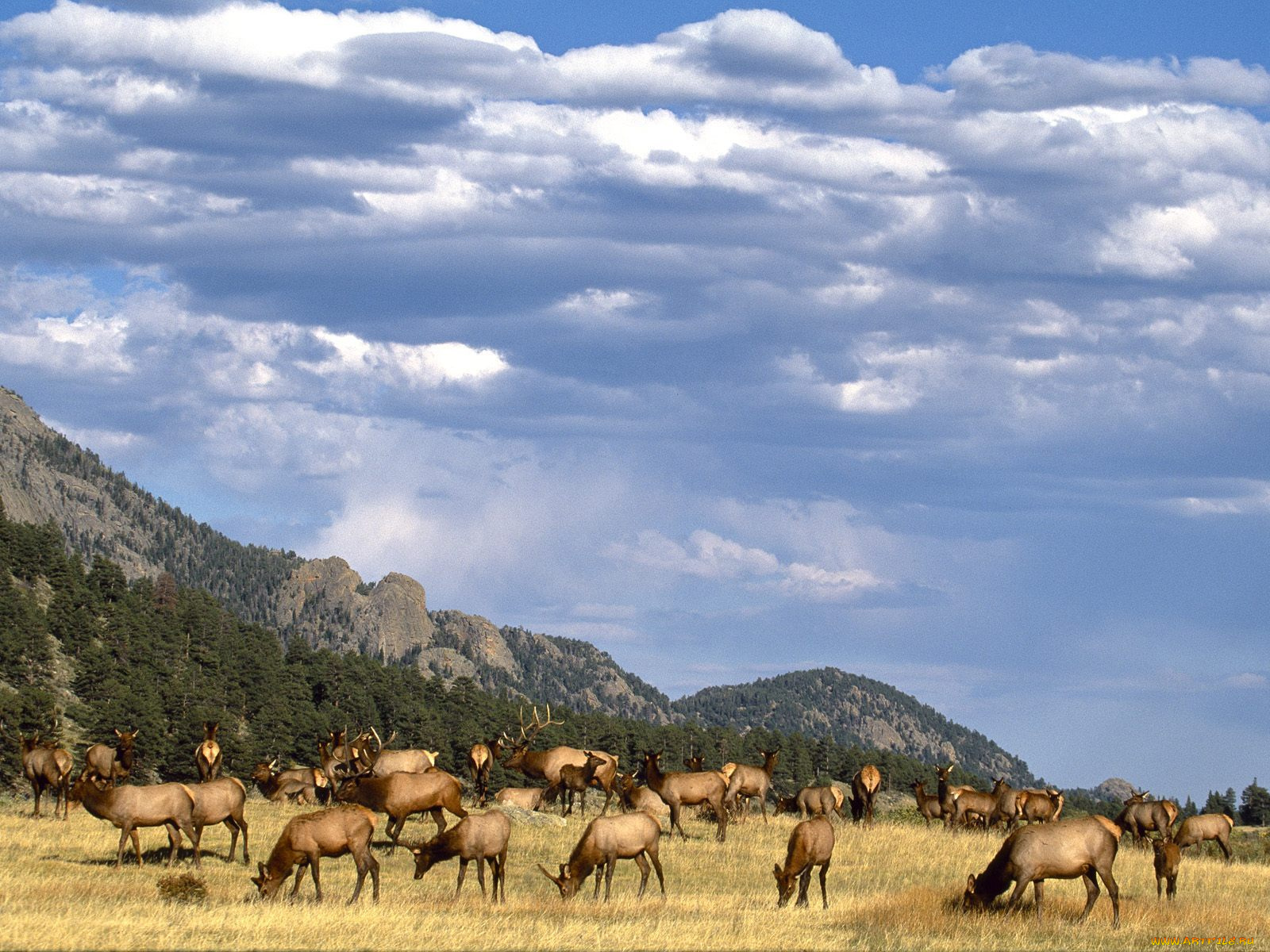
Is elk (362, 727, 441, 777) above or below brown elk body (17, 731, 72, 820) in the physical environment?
above

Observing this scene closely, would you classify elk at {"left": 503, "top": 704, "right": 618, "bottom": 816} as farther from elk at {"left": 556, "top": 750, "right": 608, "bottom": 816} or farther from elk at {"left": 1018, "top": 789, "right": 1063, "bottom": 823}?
elk at {"left": 1018, "top": 789, "right": 1063, "bottom": 823}

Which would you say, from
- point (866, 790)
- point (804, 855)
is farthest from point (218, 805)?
point (866, 790)

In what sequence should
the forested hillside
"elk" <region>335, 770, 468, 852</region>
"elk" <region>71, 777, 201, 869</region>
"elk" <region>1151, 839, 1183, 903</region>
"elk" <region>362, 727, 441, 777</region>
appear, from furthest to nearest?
the forested hillside, "elk" <region>362, 727, 441, 777</region>, "elk" <region>335, 770, 468, 852</region>, "elk" <region>1151, 839, 1183, 903</region>, "elk" <region>71, 777, 201, 869</region>

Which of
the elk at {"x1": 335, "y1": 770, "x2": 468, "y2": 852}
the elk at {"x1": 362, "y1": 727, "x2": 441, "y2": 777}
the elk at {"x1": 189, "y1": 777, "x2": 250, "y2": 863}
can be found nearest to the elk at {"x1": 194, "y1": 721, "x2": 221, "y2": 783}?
the elk at {"x1": 362, "y1": 727, "x2": 441, "y2": 777}

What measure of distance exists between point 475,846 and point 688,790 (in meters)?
11.3

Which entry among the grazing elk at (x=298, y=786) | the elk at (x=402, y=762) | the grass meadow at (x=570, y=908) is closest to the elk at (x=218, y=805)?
the grass meadow at (x=570, y=908)

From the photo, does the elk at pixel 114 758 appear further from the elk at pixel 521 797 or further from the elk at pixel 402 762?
the elk at pixel 521 797

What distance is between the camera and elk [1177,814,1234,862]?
36906mm

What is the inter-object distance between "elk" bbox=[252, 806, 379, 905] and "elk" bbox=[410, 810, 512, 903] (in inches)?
63.6

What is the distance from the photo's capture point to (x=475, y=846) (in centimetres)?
2692

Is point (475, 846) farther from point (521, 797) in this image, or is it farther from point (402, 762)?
point (521, 797)

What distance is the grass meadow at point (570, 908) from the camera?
71.7 feet

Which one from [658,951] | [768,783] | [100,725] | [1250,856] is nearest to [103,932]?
[658,951]

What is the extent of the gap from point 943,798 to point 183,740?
52013 mm
